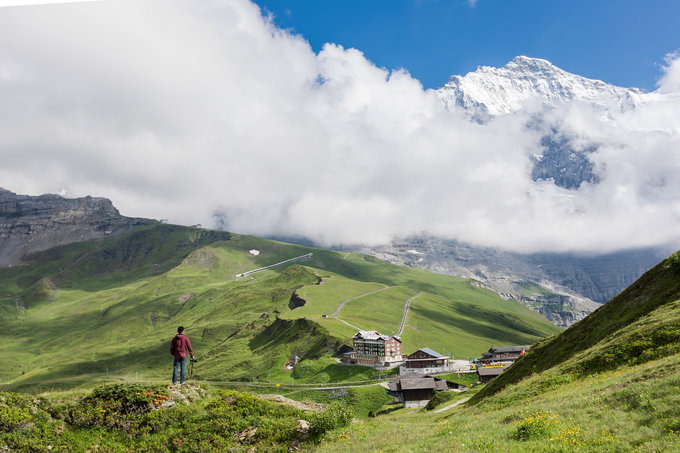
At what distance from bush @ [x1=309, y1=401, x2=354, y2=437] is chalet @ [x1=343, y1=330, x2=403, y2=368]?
145 metres

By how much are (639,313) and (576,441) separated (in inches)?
1265

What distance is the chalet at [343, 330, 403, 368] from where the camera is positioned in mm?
163125

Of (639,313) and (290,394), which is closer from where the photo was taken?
(639,313)

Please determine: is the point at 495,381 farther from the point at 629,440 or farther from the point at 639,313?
the point at 629,440

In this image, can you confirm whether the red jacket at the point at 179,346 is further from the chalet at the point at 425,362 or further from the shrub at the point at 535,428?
the chalet at the point at 425,362

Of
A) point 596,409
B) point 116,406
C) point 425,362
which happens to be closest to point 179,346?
point 116,406

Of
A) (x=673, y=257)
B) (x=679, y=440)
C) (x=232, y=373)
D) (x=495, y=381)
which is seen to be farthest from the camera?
(x=232, y=373)

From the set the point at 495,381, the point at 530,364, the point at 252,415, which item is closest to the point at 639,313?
the point at 530,364

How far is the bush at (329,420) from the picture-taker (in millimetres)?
23141

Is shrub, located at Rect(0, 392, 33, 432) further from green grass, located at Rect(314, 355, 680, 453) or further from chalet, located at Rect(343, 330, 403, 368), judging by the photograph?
chalet, located at Rect(343, 330, 403, 368)

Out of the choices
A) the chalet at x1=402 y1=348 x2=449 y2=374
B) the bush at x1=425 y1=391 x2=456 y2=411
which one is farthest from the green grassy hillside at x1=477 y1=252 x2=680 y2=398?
the chalet at x1=402 y1=348 x2=449 y2=374

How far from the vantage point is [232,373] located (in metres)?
197

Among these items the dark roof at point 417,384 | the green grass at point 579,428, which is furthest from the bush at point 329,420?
the dark roof at point 417,384

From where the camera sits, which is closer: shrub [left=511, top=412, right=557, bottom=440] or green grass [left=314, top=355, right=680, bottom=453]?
green grass [left=314, top=355, right=680, bottom=453]
